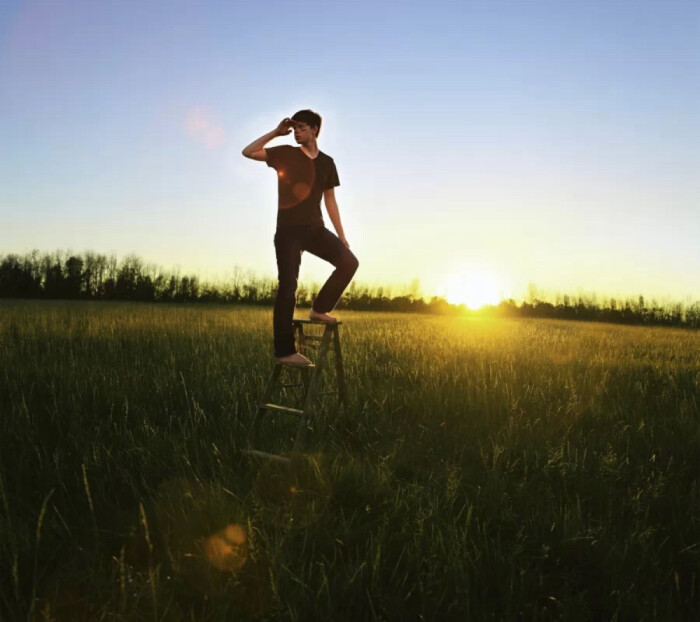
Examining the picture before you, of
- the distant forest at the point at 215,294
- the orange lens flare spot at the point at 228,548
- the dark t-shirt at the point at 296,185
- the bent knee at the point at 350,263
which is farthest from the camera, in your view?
the distant forest at the point at 215,294

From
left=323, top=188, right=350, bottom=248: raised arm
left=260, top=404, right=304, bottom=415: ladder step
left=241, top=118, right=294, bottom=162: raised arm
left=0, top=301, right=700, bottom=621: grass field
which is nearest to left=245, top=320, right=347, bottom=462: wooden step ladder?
left=260, top=404, right=304, bottom=415: ladder step

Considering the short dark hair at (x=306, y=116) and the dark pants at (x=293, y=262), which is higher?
the short dark hair at (x=306, y=116)

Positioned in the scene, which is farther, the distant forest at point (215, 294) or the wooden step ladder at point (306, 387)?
the distant forest at point (215, 294)

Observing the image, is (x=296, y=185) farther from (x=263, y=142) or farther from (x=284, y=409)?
(x=284, y=409)

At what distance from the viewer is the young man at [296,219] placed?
17.1 feet

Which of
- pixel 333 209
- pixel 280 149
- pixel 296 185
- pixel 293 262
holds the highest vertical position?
pixel 280 149

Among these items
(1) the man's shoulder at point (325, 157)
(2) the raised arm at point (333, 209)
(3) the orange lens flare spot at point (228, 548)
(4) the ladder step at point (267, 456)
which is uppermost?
(1) the man's shoulder at point (325, 157)

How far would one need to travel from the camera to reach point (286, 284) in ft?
17.1

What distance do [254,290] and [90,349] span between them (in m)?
33.8

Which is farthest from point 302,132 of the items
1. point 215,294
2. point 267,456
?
point 215,294

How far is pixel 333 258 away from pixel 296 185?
0.74 meters

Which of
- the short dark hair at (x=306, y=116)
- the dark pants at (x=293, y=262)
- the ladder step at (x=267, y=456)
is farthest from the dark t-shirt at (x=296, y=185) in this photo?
the ladder step at (x=267, y=456)

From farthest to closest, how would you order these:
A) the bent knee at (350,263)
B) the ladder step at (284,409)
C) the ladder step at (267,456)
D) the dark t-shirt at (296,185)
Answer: the bent knee at (350,263) → the dark t-shirt at (296,185) → the ladder step at (284,409) → the ladder step at (267,456)

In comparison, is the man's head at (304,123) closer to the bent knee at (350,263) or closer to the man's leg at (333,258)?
the man's leg at (333,258)
